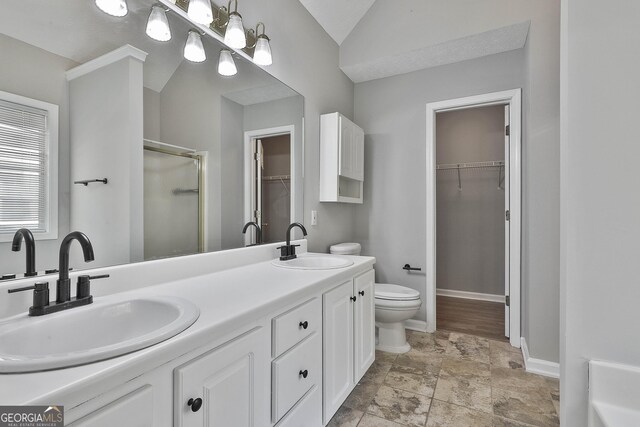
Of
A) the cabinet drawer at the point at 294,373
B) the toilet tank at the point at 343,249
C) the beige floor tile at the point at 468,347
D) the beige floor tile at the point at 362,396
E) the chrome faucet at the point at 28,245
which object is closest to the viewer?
the chrome faucet at the point at 28,245

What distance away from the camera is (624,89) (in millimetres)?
729

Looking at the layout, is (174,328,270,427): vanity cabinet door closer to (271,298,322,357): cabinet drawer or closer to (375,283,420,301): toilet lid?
Answer: (271,298,322,357): cabinet drawer

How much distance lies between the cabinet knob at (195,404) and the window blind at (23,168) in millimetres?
723

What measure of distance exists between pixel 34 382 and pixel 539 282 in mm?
2581

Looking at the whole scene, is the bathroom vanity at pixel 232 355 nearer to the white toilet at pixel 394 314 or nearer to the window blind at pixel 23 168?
the window blind at pixel 23 168

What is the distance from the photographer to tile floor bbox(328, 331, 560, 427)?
1.62 m

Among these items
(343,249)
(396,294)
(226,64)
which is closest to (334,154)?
(343,249)

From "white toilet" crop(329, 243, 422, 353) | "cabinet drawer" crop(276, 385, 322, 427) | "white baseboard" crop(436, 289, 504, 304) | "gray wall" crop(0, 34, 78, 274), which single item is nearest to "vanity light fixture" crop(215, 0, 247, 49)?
"gray wall" crop(0, 34, 78, 274)

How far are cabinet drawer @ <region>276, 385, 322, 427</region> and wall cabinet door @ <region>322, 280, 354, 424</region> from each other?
5 centimetres

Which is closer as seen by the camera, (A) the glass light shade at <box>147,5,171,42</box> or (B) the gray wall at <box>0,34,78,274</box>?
(B) the gray wall at <box>0,34,78,274</box>

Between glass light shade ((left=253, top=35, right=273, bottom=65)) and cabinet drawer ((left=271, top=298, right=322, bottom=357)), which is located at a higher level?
glass light shade ((left=253, top=35, right=273, bottom=65))

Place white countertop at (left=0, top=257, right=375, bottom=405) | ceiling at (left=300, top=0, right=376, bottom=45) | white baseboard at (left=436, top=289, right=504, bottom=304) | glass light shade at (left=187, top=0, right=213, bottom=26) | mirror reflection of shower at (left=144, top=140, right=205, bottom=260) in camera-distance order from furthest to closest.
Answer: white baseboard at (left=436, top=289, right=504, bottom=304) < ceiling at (left=300, top=0, right=376, bottom=45) < glass light shade at (left=187, top=0, right=213, bottom=26) < mirror reflection of shower at (left=144, top=140, right=205, bottom=260) < white countertop at (left=0, top=257, right=375, bottom=405)

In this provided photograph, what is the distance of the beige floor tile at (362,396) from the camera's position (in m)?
1.73

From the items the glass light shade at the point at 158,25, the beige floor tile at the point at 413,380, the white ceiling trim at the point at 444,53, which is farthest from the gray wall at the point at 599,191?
the white ceiling trim at the point at 444,53
